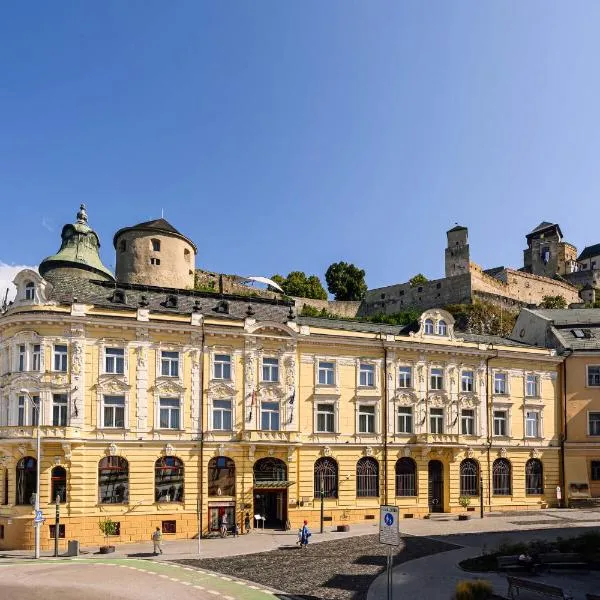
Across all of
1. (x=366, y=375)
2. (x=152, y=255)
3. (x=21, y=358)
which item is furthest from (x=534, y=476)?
(x=152, y=255)

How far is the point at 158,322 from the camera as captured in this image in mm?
48125

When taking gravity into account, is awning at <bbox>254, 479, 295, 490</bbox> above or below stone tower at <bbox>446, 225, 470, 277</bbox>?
below

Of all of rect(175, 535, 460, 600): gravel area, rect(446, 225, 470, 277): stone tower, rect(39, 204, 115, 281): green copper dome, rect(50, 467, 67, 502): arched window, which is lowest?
rect(175, 535, 460, 600): gravel area

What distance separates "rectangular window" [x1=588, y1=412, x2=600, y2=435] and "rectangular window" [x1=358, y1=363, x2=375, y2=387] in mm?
19999

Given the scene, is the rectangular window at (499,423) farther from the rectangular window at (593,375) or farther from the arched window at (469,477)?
the rectangular window at (593,375)

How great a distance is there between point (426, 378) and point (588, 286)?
112010mm

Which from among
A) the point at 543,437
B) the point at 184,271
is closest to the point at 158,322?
the point at 543,437

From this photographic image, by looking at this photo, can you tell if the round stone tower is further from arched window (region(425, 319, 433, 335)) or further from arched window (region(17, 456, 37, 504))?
arched window (region(17, 456, 37, 504))

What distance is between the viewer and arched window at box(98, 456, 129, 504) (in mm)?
45656

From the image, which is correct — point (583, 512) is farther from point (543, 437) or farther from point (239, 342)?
point (239, 342)

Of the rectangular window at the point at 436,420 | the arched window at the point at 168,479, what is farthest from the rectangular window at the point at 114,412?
the rectangular window at the point at 436,420

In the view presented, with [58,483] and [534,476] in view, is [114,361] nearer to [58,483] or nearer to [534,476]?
[58,483]

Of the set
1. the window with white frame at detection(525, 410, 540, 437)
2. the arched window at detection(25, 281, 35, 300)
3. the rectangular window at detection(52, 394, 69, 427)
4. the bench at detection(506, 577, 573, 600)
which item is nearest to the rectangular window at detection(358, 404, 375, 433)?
the window with white frame at detection(525, 410, 540, 437)

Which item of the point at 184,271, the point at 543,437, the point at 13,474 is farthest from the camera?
the point at 184,271
